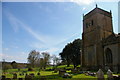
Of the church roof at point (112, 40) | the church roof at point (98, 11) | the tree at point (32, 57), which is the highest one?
the church roof at point (98, 11)

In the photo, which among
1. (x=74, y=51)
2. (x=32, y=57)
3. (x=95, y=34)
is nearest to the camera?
(x=95, y=34)

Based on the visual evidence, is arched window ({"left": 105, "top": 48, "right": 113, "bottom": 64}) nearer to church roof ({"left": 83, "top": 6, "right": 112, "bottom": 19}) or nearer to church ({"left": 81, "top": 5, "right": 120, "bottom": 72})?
church ({"left": 81, "top": 5, "right": 120, "bottom": 72})

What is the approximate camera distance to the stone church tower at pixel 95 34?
26.7m

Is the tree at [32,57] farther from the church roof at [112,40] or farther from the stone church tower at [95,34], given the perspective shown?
the church roof at [112,40]

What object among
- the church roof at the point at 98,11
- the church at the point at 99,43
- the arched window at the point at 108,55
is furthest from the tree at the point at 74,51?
the arched window at the point at 108,55

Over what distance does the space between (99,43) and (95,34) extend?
7.66ft

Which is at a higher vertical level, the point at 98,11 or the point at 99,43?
the point at 98,11

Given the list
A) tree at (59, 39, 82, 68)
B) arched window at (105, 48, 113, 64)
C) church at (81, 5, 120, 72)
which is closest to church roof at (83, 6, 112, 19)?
church at (81, 5, 120, 72)

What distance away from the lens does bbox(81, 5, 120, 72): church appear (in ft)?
78.6

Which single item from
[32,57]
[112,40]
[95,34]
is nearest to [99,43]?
[95,34]

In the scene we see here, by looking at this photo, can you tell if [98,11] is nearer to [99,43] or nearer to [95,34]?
[95,34]

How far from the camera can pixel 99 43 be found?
2684 cm

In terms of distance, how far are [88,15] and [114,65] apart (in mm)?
13650

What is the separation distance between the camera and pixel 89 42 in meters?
30.2
